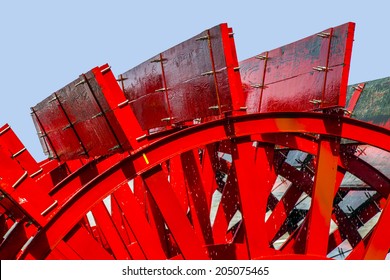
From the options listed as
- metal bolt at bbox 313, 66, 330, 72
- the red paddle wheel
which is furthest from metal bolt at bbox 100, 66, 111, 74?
metal bolt at bbox 313, 66, 330, 72

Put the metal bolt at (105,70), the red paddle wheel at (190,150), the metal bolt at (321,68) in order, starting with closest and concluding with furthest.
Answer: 1. the red paddle wheel at (190,150)
2. the metal bolt at (105,70)
3. the metal bolt at (321,68)

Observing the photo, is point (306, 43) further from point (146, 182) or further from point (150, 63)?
point (146, 182)

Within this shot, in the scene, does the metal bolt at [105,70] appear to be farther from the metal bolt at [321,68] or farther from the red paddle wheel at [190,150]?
the metal bolt at [321,68]

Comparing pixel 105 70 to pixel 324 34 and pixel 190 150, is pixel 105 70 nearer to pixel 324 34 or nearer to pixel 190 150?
pixel 190 150

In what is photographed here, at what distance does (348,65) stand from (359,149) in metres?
3.06

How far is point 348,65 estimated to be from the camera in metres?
6.21

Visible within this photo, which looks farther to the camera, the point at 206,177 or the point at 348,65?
the point at 206,177

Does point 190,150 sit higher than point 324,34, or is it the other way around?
point 324,34

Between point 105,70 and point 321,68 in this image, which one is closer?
point 105,70

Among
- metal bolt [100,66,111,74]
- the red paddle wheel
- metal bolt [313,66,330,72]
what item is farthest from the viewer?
metal bolt [313,66,330,72]

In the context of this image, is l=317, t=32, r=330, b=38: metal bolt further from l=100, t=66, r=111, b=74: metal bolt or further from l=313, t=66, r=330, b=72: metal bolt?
l=100, t=66, r=111, b=74: metal bolt

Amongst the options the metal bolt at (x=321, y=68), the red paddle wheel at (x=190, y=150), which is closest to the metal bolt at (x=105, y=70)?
the red paddle wheel at (x=190, y=150)

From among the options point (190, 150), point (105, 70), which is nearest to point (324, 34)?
point (190, 150)
